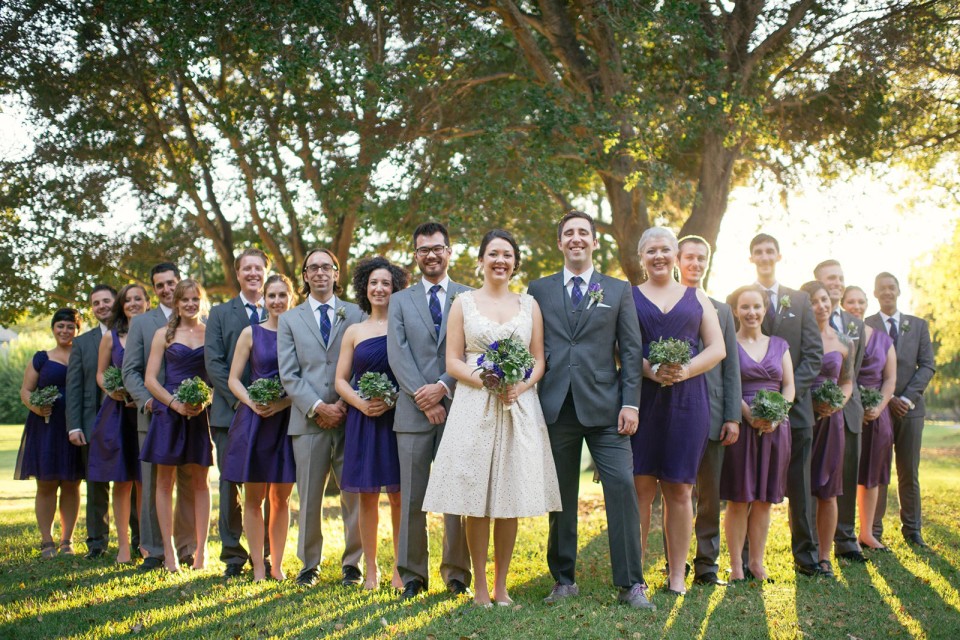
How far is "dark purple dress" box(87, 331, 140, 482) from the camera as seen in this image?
8.64 metres

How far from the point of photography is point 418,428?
21.7ft

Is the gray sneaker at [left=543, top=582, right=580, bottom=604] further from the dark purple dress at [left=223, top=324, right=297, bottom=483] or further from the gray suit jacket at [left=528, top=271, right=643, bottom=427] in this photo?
the dark purple dress at [left=223, top=324, right=297, bottom=483]

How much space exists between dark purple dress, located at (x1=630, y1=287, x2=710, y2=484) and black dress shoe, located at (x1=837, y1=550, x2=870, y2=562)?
2641 mm

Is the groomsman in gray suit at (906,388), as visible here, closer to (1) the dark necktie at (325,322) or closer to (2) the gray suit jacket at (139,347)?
(1) the dark necktie at (325,322)

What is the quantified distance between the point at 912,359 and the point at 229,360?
7147 mm

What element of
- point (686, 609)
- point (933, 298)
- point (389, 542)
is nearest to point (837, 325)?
point (686, 609)

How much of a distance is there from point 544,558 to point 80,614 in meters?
4.38

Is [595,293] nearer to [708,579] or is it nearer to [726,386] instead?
[726,386]

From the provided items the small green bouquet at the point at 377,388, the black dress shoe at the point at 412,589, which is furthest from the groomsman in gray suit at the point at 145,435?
the black dress shoe at the point at 412,589

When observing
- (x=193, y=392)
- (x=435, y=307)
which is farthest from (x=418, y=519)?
(x=193, y=392)

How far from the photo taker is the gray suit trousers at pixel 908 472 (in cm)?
975

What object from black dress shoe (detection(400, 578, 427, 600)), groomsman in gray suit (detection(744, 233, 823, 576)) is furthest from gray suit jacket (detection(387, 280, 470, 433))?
groomsman in gray suit (detection(744, 233, 823, 576))

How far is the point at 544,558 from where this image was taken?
9055 millimetres

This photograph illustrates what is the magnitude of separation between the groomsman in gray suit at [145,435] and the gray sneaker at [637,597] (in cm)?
419
